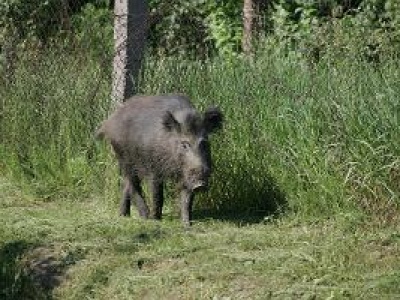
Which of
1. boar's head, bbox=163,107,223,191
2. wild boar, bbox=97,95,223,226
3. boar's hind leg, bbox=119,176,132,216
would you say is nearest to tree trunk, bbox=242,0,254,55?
wild boar, bbox=97,95,223,226

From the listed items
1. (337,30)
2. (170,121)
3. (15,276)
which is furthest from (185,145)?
(337,30)

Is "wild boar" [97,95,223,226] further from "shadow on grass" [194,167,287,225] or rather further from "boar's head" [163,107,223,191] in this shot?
"shadow on grass" [194,167,287,225]

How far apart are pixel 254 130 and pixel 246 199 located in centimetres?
61

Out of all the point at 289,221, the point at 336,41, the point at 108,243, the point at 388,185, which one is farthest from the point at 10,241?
the point at 336,41

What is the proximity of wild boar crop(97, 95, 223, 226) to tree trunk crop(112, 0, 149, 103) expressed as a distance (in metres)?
0.72

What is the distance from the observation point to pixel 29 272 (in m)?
7.30

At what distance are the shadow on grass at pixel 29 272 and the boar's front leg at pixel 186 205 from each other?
4.34 ft

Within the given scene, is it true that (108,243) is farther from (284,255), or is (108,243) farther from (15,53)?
(15,53)

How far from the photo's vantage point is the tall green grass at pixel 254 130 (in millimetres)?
8008

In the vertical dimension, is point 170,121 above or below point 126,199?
above

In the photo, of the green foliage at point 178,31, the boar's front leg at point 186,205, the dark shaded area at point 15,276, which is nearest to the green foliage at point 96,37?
the green foliage at point 178,31

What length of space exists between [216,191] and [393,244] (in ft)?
8.25

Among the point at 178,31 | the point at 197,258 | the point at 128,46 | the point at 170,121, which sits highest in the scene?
the point at 178,31

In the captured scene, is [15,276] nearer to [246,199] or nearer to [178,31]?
[246,199]
